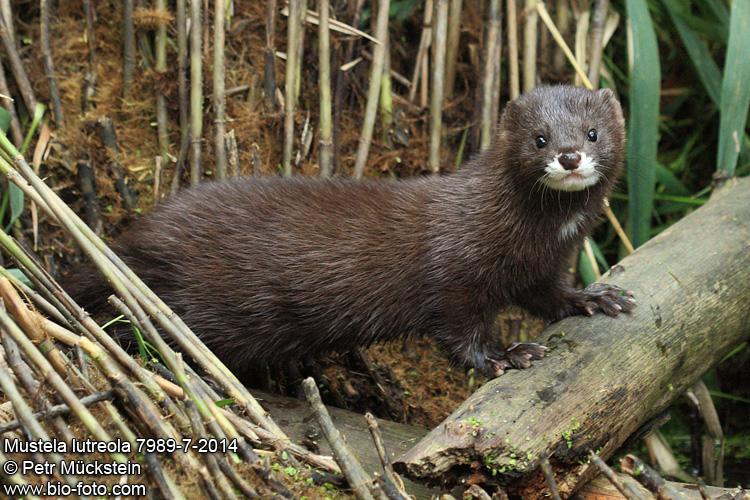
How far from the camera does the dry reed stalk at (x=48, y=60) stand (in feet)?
16.3

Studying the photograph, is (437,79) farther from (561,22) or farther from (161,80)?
(161,80)

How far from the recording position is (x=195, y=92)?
16.0 feet

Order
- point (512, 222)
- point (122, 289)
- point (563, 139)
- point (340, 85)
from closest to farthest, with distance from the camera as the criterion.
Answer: point (122, 289)
point (563, 139)
point (512, 222)
point (340, 85)

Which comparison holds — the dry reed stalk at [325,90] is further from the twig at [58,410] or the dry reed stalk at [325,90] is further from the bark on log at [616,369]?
the twig at [58,410]

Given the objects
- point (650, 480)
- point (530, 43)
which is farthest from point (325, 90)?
point (650, 480)

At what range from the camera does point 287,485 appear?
3.18 metres

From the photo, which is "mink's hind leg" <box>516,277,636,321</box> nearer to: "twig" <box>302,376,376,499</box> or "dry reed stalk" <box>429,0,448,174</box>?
"dry reed stalk" <box>429,0,448,174</box>

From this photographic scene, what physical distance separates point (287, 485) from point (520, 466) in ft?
2.49

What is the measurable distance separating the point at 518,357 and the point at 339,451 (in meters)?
1.05

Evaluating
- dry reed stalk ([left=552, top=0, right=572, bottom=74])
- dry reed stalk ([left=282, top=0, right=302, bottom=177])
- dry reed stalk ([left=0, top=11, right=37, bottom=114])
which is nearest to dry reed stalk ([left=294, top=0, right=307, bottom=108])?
dry reed stalk ([left=282, top=0, right=302, bottom=177])

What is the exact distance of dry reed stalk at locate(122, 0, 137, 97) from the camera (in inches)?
195

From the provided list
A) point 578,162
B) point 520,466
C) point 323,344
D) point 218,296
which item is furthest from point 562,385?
point 218,296

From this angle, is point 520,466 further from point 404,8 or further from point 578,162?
point 404,8
